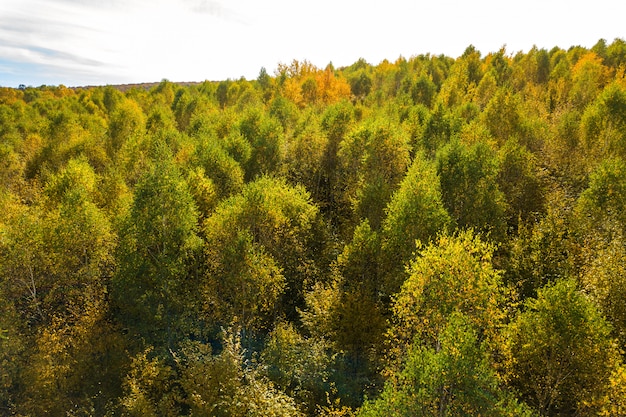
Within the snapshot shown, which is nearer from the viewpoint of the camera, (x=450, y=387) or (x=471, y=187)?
(x=450, y=387)

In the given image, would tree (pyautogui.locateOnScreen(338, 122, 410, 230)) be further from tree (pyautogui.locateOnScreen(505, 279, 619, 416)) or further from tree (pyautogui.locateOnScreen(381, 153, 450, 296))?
tree (pyautogui.locateOnScreen(505, 279, 619, 416))

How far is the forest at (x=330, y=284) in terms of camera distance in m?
22.7

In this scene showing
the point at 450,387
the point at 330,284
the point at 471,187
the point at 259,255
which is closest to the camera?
→ the point at 450,387

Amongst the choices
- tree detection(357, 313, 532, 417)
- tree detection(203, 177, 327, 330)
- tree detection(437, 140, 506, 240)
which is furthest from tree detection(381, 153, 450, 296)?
tree detection(357, 313, 532, 417)

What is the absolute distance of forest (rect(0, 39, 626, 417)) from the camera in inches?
894

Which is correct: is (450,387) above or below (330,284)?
above

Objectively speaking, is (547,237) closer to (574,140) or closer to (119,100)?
(574,140)

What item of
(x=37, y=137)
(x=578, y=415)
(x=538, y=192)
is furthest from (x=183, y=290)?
(x=37, y=137)

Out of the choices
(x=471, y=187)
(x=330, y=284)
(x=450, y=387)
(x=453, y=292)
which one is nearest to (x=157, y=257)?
(x=330, y=284)

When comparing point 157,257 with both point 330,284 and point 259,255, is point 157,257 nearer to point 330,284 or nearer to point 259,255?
point 259,255

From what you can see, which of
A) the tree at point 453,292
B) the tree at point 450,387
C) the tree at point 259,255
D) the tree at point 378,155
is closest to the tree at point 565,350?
the tree at point 453,292

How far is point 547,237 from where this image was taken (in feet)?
116

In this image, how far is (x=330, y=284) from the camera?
133ft

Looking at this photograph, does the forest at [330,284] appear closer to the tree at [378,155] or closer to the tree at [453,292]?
the tree at [453,292]
